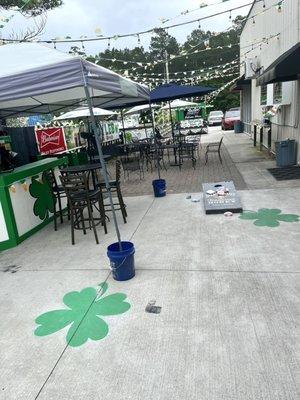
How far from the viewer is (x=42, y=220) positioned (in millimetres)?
6262

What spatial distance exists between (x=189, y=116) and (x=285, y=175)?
74.9 feet

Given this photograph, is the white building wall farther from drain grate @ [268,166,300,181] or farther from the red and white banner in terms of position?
the red and white banner

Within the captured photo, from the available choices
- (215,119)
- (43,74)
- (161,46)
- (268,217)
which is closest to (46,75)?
(43,74)

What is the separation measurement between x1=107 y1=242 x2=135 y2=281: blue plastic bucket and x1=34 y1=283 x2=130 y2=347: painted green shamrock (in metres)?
0.22

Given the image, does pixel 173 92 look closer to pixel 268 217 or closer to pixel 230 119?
A: pixel 268 217

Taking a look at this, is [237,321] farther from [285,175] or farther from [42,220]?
[285,175]

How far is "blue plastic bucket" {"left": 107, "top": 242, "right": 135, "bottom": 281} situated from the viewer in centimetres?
368

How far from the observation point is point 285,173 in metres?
8.40

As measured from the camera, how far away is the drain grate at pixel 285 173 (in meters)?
7.90

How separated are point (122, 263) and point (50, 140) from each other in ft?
28.0

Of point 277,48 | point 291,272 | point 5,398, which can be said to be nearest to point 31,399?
point 5,398

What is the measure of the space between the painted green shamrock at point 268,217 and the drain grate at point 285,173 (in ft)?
8.28

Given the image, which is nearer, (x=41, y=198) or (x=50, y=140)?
(x=41, y=198)

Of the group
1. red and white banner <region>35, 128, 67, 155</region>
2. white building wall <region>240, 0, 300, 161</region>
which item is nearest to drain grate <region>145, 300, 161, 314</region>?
white building wall <region>240, 0, 300, 161</region>
